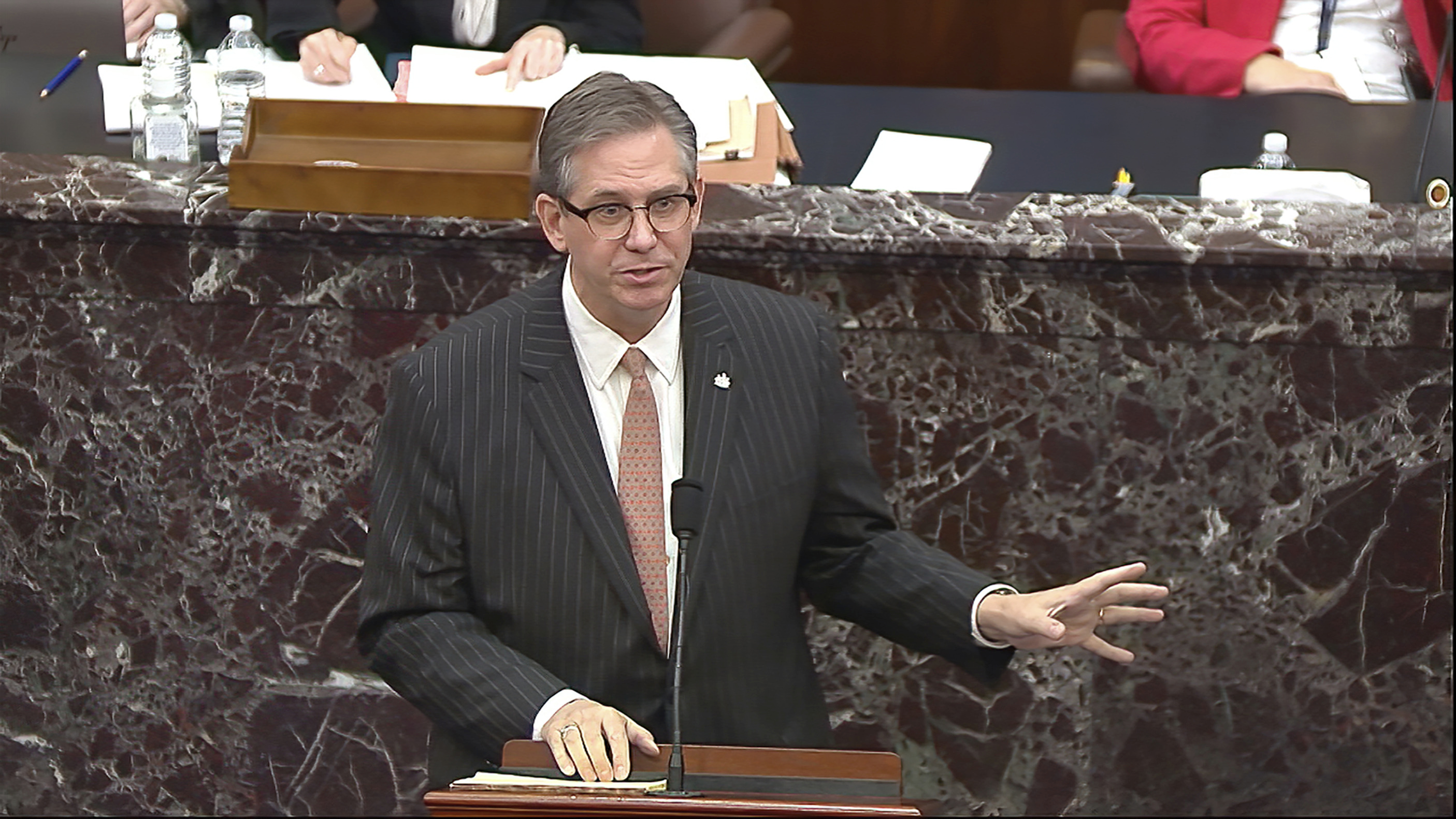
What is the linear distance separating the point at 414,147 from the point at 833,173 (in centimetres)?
77

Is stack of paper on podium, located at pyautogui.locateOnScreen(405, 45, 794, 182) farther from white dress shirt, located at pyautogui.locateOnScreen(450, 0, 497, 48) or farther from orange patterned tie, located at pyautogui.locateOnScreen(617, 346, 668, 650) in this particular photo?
orange patterned tie, located at pyautogui.locateOnScreen(617, 346, 668, 650)

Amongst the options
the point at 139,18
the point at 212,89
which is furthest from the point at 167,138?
the point at 139,18

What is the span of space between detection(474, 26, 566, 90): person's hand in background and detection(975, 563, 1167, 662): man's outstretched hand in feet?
4.99

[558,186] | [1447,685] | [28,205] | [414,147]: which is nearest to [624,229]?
[558,186]

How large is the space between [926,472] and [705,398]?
656 millimetres

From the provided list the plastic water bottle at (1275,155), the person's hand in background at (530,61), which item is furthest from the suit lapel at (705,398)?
the plastic water bottle at (1275,155)

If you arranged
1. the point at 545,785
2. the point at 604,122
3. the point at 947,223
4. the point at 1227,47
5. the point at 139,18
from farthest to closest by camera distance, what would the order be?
the point at 1227,47, the point at 139,18, the point at 947,223, the point at 604,122, the point at 545,785

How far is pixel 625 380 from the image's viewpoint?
219 centimetres

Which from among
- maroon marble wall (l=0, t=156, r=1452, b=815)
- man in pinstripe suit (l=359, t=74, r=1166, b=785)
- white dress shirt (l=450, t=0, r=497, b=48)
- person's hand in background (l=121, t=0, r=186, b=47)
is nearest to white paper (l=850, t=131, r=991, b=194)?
maroon marble wall (l=0, t=156, r=1452, b=815)

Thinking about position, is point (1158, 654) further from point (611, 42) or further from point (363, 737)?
point (611, 42)

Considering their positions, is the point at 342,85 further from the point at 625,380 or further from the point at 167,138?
the point at 625,380

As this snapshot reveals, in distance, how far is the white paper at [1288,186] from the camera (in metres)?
2.89

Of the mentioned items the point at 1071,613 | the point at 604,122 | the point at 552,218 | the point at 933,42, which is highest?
the point at 604,122

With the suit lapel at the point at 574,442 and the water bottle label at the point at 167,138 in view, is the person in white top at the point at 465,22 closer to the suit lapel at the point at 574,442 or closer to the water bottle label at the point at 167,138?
the water bottle label at the point at 167,138
